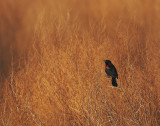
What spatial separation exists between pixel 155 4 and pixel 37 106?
663 cm

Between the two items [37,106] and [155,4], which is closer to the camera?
[37,106]

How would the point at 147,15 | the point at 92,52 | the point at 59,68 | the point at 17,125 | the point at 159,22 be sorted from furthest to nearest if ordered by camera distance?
1. the point at 147,15
2. the point at 159,22
3. the point at 92,52
4. the point at 59,68
5. the point at 17,125

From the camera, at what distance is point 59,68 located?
14.9 ft

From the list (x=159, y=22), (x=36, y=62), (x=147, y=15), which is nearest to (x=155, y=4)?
(x=147, y=15)

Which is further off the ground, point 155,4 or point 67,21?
point 155,4

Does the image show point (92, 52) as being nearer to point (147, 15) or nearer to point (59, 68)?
point (59, 68)

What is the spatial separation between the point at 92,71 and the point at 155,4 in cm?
610

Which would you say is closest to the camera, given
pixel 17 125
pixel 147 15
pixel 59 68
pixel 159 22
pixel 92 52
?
pixel 17 125

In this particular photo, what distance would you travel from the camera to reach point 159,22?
861 centimetres

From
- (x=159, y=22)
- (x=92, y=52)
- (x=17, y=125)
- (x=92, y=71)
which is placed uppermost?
(x=159, y=22)

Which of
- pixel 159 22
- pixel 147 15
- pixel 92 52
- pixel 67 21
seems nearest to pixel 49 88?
pixel 92 52

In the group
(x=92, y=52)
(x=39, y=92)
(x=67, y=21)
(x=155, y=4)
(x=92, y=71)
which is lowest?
(x=39, y=92)

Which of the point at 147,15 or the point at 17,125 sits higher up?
the point at 147,15

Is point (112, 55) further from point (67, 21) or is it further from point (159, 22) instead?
point (159, 22)
